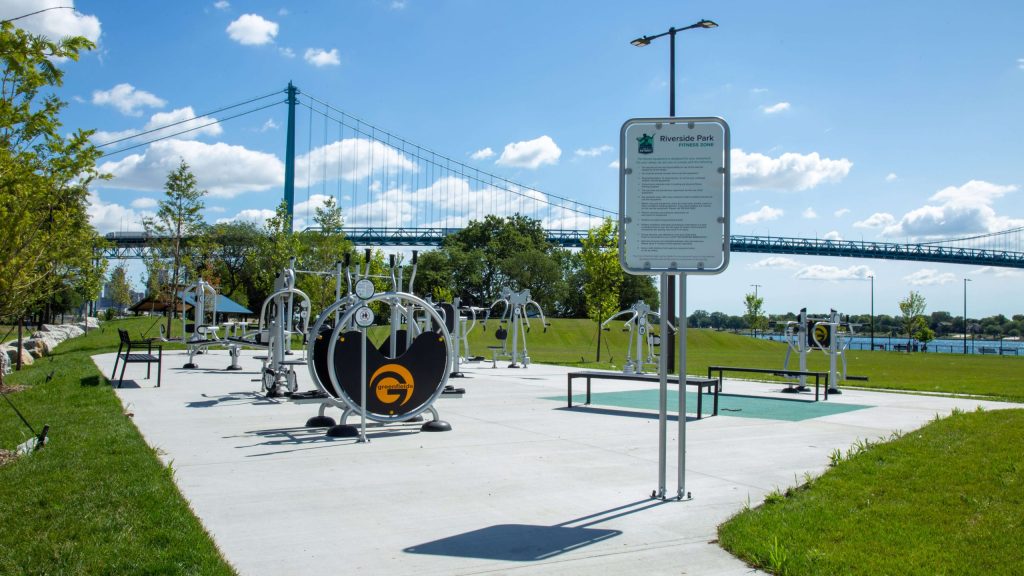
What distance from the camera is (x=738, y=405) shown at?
1209cm

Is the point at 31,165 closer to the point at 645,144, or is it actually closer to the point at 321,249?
the point at 645,144

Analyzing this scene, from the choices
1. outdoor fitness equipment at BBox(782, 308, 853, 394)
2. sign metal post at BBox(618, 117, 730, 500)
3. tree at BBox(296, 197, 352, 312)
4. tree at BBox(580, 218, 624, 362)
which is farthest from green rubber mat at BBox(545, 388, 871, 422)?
tree at BBox(296, 197, 352, 312)

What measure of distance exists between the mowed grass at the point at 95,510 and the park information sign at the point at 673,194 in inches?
127

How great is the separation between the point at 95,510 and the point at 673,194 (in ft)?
13.4

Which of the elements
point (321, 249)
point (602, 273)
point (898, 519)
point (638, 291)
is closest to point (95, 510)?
point (898, 519)

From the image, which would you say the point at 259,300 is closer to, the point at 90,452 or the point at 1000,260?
the point at 90,452

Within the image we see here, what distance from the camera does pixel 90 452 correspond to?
6617 millimetres

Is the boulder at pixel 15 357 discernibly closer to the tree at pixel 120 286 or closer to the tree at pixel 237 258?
the tree at pixel 120 286

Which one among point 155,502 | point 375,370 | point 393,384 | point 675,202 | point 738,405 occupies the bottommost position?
point 738,405

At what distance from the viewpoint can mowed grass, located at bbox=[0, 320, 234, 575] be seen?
3922mm

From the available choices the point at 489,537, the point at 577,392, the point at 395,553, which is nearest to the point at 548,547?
the point at 489,537

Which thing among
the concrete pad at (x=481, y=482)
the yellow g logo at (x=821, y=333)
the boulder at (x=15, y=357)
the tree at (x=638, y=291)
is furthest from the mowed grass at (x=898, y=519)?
the tree at (x=638, y=291)

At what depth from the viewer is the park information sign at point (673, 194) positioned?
563 centimetres

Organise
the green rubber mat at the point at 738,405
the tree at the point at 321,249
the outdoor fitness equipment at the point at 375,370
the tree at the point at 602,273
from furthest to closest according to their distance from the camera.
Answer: the tree at the point at 321,249 → the tree at the point at 602,273 → the green rubber mat at the point at 738,405 → the outdoor fitness equipment at the point at 375,370
